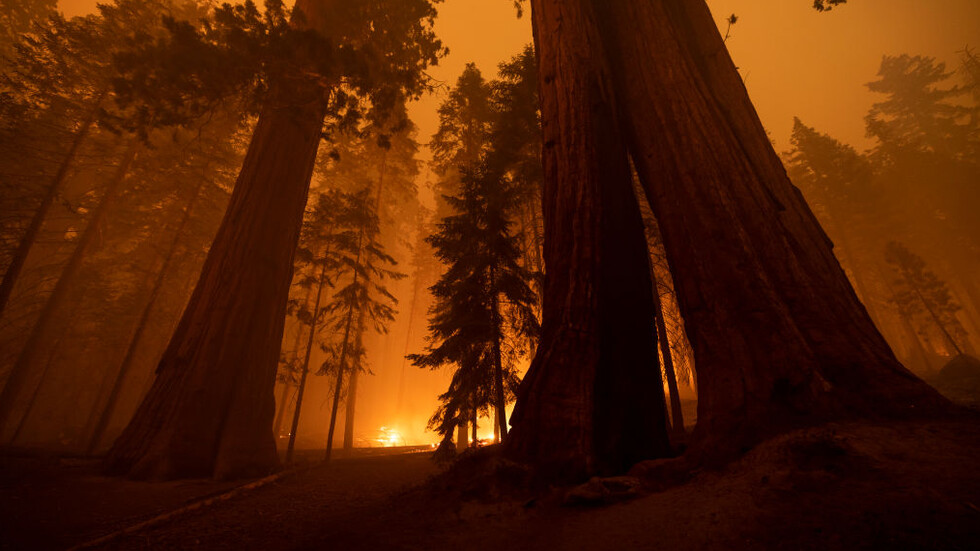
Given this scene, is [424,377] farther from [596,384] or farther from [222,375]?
[596,384]

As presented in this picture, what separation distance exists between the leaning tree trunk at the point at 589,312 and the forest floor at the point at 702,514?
1.91 feet

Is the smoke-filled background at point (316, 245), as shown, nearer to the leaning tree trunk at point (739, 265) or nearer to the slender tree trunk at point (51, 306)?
the slender tree trunk at point (51, 306)

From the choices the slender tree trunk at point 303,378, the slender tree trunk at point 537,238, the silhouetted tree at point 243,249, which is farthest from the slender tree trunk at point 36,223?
the slender tree trunk at point 537,238

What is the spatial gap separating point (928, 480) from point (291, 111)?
1004 centimetres

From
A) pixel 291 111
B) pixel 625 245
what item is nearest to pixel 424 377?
pixel 291 111

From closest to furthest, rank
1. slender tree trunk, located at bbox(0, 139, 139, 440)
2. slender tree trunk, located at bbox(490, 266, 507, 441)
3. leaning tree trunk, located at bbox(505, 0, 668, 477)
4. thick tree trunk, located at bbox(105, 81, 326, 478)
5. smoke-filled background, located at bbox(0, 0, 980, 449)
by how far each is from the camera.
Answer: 1. leaning tree trunk, located at bbox(505, 0, 668, 477)
2. thick tree trunk, located at bbox(105, 81, 326, 478)
3. slender tree trunk, located at bbox(490, 266, 507, 441)
4. slender tree trunk, located at bbox(0, 139, 139, 440)
5. smoke-filled background, located at bbox(0, 0, 980, 449)

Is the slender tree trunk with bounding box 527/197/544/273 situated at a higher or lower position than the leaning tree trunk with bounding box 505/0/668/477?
higher

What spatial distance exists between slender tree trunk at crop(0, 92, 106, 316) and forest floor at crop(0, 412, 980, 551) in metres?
11.2

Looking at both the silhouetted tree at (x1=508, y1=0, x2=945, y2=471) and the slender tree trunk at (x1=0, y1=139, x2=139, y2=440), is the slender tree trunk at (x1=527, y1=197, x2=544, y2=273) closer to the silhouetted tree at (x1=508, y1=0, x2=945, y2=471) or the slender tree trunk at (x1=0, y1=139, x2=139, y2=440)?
the silhouetted tree at (x1=508, y1=0, x2=945, y2=471)

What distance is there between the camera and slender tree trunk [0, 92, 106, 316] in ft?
36.7

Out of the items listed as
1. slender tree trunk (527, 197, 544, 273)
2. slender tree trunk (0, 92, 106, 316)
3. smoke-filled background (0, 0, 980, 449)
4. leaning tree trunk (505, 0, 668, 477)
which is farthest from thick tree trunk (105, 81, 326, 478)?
slender tree trunk (0, 92, 106, 316)

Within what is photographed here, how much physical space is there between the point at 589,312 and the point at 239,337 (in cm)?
681

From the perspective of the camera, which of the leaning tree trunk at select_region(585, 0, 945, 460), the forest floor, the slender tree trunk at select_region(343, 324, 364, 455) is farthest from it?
the slender tree trunk at select_region(343, 324, 364, 455)

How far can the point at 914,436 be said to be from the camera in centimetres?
213
